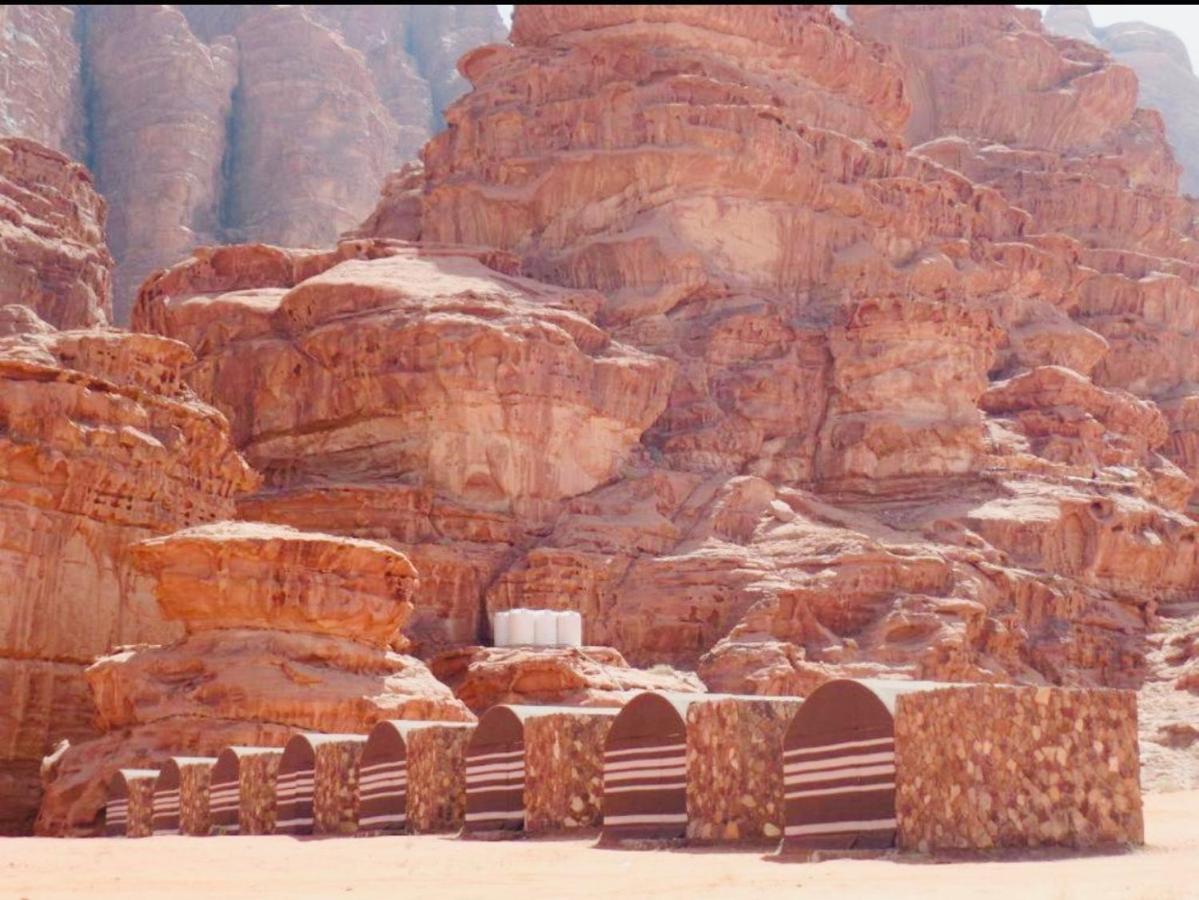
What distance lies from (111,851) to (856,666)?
101 feet

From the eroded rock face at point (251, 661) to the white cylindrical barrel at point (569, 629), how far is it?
452 inches

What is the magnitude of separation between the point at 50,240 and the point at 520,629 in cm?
3619

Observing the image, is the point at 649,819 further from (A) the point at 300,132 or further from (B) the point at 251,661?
(A) the point at 300,132

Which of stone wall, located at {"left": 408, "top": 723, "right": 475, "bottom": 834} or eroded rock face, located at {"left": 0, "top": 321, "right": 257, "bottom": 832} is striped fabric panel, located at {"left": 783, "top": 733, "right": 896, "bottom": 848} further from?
eroded rock face, located at {"left": 0, "top": 321, "right": 257, "bottom": 832}

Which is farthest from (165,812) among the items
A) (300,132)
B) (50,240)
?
(300,132)

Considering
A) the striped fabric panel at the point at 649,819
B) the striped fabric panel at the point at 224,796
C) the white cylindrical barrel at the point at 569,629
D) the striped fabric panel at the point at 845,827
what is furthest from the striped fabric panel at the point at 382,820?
the white cylindrical barrel at the point at 569,629

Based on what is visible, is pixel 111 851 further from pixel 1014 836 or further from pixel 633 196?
pixel 633 196

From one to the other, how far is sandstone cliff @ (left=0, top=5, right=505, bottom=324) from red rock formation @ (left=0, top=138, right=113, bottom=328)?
74.5 ft

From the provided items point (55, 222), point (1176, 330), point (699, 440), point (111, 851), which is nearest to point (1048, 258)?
point (1176, 330)

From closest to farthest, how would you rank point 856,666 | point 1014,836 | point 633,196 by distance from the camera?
point 1014,836 < point 856,666 < point 633,196

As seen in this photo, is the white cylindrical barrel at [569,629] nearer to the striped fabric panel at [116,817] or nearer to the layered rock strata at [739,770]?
the striped fabric panel at [116,817]

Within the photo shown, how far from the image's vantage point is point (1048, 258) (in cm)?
7962

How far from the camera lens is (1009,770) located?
1505 cm

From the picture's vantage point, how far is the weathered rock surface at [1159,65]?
150500mm
